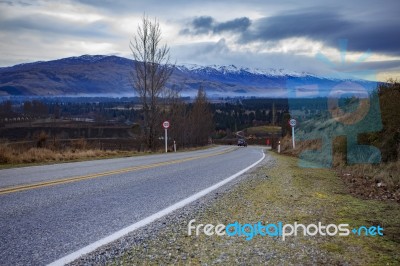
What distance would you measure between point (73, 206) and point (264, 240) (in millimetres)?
3321

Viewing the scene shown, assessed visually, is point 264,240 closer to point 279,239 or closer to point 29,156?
point 279,239

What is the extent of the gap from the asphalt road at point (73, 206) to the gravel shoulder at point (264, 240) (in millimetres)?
502

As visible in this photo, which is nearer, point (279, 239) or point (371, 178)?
point (279, 239)

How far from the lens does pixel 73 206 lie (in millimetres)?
6312

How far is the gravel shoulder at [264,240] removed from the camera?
12.7 ft

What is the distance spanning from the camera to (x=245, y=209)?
6160 millimetres

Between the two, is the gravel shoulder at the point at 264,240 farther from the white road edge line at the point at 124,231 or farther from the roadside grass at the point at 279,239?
the white road edge line at the point at 124,231

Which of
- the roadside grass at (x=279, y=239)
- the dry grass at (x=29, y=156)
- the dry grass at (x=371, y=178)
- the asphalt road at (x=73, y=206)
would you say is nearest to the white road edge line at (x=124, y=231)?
the asphalt road at (x=73, y=206)

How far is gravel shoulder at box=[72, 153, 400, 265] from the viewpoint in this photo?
3.88 metres

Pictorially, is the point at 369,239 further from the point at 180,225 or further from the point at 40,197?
the point at 40,197

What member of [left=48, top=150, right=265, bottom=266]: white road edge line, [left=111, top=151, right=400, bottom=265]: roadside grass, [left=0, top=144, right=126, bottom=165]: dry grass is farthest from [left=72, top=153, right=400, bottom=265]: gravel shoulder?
[left=0, top=144, right=126, bottom=165]: dry grass

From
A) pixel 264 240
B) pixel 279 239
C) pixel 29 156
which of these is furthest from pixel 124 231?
pixel 29 156

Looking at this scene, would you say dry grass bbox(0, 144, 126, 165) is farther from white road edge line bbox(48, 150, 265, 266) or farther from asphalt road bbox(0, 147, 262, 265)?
white road edge line bbox(48, 150, 265, 266)

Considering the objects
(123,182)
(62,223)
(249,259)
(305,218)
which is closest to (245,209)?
(305,218)
